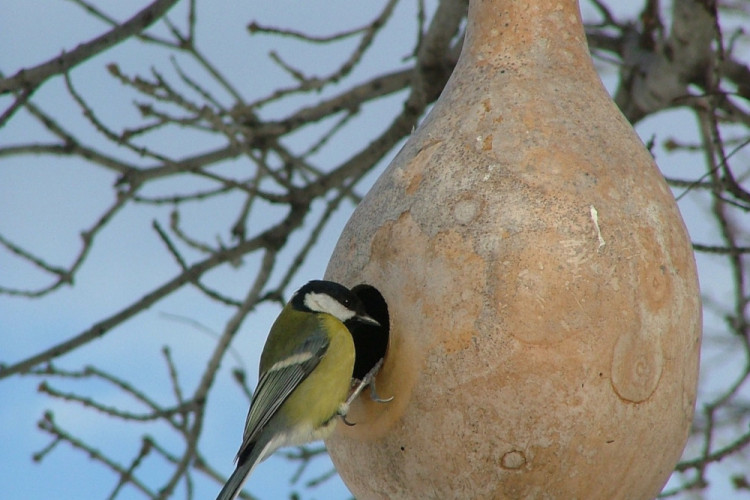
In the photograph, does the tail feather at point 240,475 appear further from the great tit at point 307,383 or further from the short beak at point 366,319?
the short beak at point 366,319

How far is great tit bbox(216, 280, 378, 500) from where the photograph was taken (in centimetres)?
286

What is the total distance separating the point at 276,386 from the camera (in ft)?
9.75

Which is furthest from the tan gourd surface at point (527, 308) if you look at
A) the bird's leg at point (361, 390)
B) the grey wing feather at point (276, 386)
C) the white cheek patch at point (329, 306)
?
the grey wing feather at point (276, 386)

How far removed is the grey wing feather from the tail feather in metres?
0.03

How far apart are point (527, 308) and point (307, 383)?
858 mm

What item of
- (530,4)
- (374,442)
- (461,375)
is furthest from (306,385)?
(530,4)

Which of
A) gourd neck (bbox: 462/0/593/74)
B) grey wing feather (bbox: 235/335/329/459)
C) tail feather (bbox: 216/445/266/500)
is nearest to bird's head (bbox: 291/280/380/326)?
grey wing feather (bbox: 235/335/329/459)

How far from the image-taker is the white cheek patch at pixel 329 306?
9.46 ft

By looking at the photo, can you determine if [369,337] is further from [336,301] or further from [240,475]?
[240,475]

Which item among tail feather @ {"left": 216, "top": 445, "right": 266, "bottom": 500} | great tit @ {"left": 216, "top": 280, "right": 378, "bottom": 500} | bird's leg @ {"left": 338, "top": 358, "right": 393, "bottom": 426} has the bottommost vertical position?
tail feather @ {"left": 216, "top": 445, "right": 266, "bottom": 500}

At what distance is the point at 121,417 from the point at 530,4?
87.6 inches

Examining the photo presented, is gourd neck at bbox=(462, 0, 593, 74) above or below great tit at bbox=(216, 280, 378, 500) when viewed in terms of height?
above

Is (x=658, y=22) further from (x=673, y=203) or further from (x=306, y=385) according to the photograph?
(x=306, y=385)

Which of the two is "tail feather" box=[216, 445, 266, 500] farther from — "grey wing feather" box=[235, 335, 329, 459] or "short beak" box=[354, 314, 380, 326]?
"short beak" box=[354, 314, 380, 326]
